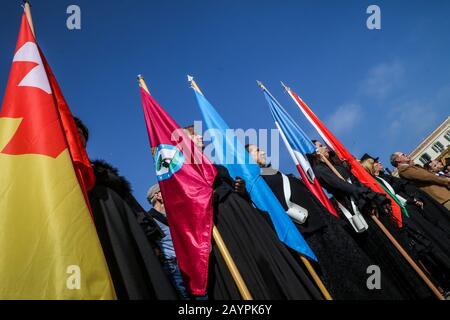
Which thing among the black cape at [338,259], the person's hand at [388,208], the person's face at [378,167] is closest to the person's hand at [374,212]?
the person's hand at [388,208]

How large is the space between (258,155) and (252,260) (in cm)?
218

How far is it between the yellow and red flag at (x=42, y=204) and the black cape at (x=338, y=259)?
8.57 ft

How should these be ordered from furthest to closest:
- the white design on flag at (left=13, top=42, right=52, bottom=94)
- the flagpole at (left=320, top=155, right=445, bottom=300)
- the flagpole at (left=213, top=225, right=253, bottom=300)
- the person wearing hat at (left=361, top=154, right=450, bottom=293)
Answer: the person wearing hat at (left=361, top=154, right=450, bottom=293) < the flagpole at (left=320, top=155, right=445, bottom=300) < the flagpole at (left=213, top=225, right=253, bottom=300) < the white design on flag at (left=13, top=42, right=52, bottom=94)

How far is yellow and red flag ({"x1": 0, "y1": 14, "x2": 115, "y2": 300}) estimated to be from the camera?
175 cm

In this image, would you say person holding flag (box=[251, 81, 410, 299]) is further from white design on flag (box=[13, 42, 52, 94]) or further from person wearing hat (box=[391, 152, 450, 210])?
person wearing hat (box=[391, 152, 450, 210])

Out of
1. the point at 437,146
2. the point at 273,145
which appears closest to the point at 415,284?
the point at 273,145

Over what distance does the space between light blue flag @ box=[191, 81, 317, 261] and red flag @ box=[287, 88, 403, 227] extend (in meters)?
2.25

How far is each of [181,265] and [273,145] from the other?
9.05 ft

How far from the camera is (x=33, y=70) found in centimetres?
280

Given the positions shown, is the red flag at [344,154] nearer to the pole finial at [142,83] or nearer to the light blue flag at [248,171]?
the light blue flag at [248,171]

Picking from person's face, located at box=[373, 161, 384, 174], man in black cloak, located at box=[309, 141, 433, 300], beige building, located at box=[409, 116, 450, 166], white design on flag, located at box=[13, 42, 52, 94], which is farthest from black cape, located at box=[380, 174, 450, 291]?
beige building, located at box=[409, 116, 450, 166]

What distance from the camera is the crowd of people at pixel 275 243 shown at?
7.80 ft

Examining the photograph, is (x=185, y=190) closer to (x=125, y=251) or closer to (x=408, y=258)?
(x=125, y=251)

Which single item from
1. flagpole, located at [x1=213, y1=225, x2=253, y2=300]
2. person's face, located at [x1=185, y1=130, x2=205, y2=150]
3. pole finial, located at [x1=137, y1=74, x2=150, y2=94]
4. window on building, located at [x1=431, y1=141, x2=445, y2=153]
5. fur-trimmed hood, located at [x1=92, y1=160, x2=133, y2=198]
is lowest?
flagpole, located at [x1=213, y1=225, x2=253, y2=300]
